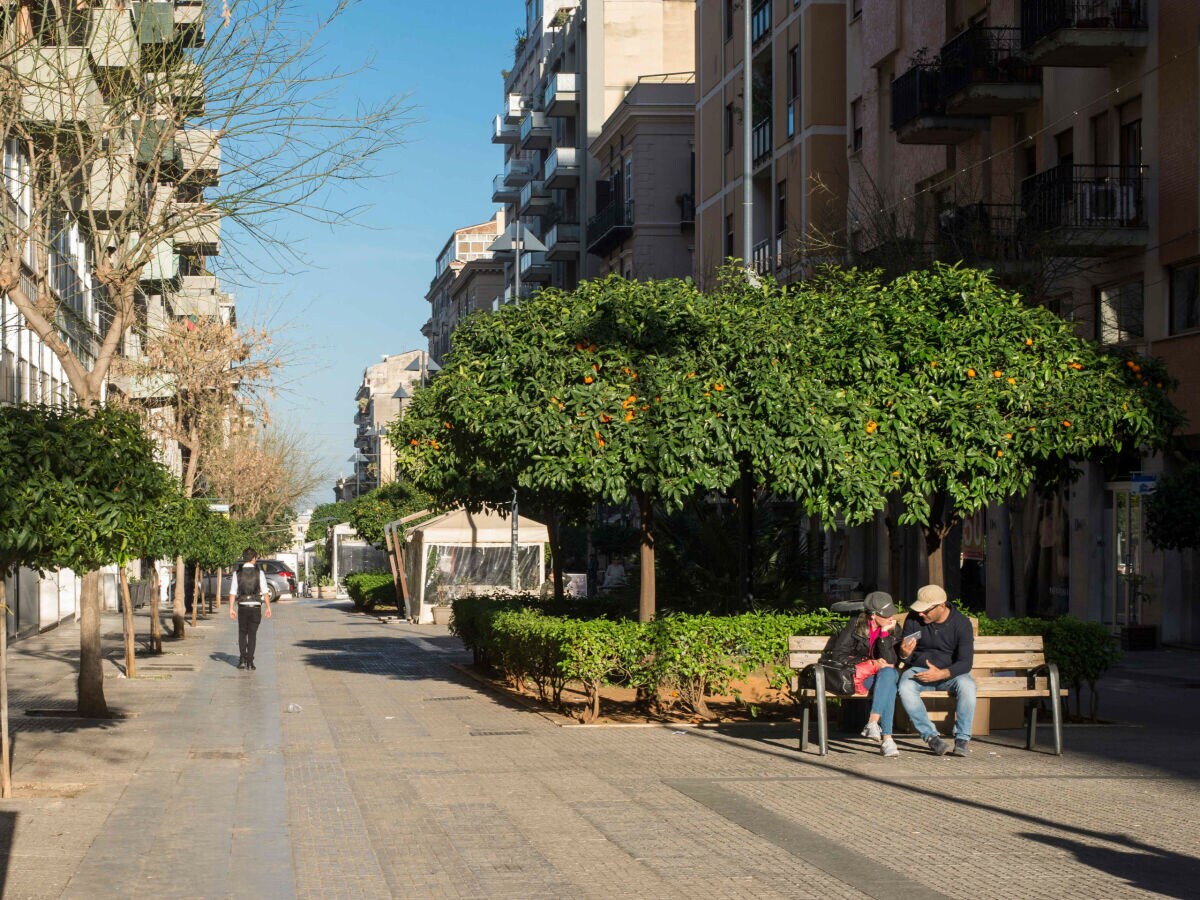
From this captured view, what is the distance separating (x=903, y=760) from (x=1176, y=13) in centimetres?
1840

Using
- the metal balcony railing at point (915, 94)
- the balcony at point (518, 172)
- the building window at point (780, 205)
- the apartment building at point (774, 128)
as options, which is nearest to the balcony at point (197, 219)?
the metal balcony railing at point (915, 94)

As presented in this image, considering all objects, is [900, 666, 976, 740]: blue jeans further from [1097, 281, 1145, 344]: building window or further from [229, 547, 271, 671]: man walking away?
[1097, 281, 1145, 344]: building window

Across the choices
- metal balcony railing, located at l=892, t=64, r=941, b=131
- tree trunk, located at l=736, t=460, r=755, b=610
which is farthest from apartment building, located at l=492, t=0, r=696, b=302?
tree trunk, located at l=736, t=460, r=755, b=610

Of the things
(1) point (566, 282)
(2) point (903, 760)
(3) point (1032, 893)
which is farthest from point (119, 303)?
(1) point (566, 282)

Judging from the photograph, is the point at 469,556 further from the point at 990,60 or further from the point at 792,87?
the point at 990,60

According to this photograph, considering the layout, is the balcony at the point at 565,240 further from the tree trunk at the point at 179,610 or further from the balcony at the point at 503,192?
the tree trunk at the point at 179,610

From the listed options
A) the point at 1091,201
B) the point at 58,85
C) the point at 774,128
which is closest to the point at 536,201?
the point at 774,128

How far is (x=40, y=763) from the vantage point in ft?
42.4

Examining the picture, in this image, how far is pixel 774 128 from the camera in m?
46.6

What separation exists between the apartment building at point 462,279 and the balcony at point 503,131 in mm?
12046

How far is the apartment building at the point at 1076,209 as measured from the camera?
27.4m

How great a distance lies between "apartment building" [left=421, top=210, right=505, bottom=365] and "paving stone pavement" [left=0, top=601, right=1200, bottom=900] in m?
82.5

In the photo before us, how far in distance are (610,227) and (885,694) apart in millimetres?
48960

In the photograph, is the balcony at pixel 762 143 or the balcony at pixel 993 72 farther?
the balcony at pixel 762 143
